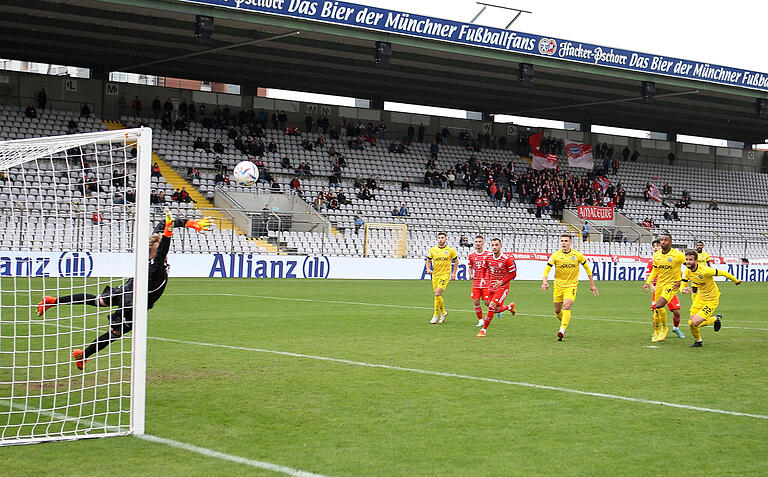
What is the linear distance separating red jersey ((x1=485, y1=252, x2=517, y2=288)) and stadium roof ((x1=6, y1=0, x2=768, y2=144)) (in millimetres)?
17587

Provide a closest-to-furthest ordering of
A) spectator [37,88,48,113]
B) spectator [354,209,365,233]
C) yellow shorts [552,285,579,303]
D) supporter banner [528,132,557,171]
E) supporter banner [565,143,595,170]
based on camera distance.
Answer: yellow shorts [552,285,579,303] < spectator [354,209,365,233] < spectator [37,88,48,113] < supporter banner [528,132,557,171] < supporter banner [565,143,595,170]

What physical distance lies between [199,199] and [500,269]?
22.2 meters

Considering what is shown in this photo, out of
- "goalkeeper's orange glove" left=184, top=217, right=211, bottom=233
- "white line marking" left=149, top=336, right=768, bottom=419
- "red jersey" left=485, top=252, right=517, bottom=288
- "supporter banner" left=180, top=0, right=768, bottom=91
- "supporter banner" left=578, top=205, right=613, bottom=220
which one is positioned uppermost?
"supporter banner" left=180, top=0, right=768, bottom=91

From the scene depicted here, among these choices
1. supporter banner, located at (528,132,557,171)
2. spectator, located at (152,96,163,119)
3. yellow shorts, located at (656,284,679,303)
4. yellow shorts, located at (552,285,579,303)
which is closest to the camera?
yellow shorts, located at (552,285,579,303)

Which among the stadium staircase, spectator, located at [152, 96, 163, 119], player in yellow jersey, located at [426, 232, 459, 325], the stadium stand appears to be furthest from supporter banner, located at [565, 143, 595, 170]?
player in yellow jersey, located at [426, 232, 459, 325]

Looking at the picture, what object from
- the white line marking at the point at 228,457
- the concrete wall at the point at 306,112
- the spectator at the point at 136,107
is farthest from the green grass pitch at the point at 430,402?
the concrete wall at the point at 306,112

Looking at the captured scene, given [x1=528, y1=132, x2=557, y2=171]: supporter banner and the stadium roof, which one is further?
[x1=528, y1=132, x2=557, y2=171]: supporter banner

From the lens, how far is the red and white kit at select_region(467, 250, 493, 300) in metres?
16.8

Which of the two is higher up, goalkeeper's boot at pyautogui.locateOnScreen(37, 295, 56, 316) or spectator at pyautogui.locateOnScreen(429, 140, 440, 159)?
A: spectator at pyautogui.locateOnScreen(429, 140, 440, 159)

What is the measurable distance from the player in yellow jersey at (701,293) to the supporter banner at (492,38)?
66.3 feet

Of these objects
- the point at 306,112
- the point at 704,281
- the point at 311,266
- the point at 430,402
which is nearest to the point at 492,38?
the point at 311,266

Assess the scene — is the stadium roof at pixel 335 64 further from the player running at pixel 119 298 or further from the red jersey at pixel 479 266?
the player running at pixel 119 298

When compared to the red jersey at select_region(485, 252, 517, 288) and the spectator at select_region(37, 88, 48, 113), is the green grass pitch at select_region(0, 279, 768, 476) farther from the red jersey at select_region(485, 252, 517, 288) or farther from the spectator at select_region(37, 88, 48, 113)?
the spectator at select_region(37, 88, 48, 113)

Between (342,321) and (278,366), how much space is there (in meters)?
6.21
